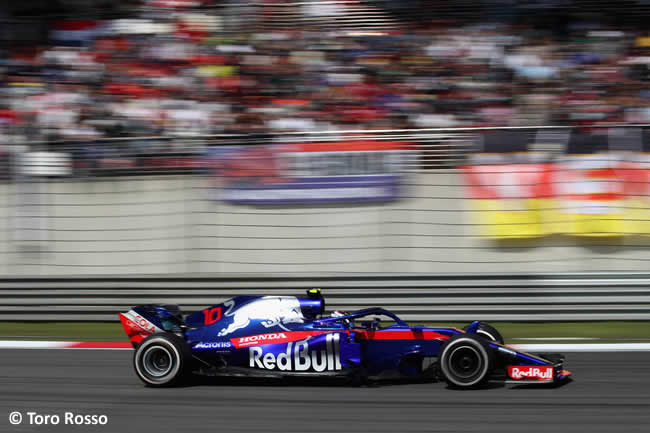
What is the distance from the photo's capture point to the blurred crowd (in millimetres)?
9961

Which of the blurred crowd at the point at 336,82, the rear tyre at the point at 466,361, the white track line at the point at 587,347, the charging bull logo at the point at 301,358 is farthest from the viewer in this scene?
the blurred crowd at the point at 336,82

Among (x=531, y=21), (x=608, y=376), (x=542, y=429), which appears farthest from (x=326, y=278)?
(x=531, y=21)

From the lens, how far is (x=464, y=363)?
5352mm

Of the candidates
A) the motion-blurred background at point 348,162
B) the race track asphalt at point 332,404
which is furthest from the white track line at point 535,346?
the motion-blurred background at point 348,162

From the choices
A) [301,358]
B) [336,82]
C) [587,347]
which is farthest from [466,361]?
[336,82]

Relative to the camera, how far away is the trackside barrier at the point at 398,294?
791 centimetres

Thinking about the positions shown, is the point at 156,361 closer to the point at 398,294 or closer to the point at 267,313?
the point at 267,313

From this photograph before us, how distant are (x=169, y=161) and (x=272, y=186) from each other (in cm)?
114

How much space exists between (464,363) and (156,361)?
2.21 m

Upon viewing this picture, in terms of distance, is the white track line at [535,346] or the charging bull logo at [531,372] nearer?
the charging bull logo at [531,372]

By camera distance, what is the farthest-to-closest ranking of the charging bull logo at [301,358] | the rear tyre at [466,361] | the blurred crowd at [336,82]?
the blurred crowd at [336,82] < the charging bull logo at [301,358] < the rear tyre at [466,361]

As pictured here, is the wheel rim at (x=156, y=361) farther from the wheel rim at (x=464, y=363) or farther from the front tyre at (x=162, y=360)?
the wheel rim at (x=464, y=363)

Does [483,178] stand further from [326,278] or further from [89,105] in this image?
[89,105]

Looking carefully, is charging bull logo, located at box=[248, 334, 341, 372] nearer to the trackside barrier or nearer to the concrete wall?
the trackside barrier
